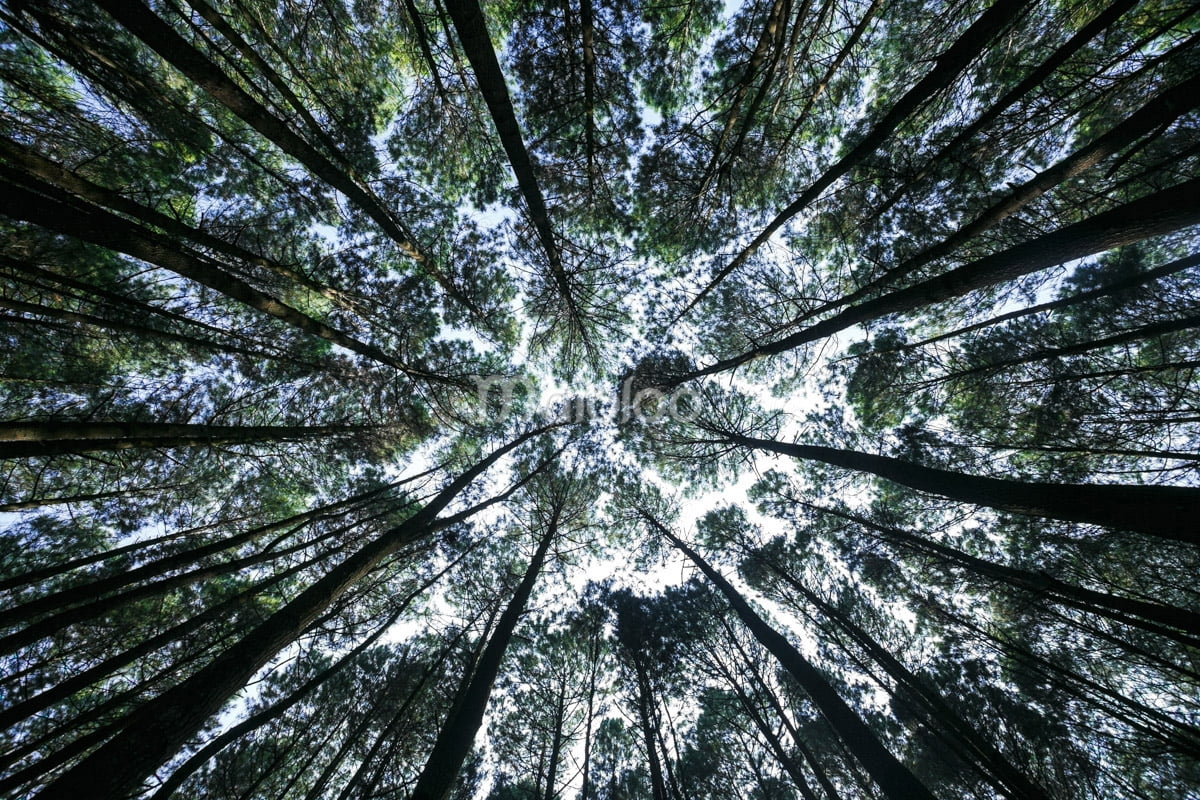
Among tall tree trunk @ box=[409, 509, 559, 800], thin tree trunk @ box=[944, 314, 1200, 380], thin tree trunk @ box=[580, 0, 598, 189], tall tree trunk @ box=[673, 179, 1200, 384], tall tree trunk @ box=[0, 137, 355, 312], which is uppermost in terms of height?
thin tree trunk @ box=[580, 0, 598, 189]

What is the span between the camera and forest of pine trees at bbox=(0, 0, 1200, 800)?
3.93 m

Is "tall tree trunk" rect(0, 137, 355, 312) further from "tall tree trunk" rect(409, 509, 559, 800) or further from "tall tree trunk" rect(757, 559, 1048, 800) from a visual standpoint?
"tall tree trunk" rect(757, 559, 1048, 800)

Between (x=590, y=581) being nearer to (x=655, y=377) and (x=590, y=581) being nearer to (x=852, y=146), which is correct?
(x=655, y=377)

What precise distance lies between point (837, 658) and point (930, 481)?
830cm


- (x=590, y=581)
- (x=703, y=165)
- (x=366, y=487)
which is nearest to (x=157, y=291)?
(x=366, y=487)

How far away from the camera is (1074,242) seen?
3.57 meters

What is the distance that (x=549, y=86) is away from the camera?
5.89 metres

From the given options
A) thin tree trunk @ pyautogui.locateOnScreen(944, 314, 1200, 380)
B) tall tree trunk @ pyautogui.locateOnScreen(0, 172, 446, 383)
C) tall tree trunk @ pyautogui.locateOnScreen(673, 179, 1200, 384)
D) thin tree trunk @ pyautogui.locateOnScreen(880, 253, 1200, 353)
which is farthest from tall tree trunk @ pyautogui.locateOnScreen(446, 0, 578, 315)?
thin tree trunk @ pyautogui.locateOnScreen(944, 314, 1200, 380)

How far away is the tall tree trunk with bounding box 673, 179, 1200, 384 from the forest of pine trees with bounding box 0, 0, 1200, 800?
0.04 metres

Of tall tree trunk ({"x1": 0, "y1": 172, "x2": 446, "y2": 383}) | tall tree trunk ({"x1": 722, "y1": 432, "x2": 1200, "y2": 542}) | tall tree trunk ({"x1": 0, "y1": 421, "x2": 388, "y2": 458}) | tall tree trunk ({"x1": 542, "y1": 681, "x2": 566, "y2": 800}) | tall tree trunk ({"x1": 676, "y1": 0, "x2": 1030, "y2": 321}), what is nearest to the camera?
tall tree trunk ({"x1": 722, "y1": 432, "x2": 1200, "y2": 542})

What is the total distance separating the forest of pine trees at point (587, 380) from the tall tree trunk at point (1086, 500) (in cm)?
3

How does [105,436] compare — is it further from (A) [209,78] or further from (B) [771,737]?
(B) [771,737]

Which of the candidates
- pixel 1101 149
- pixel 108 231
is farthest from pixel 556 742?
pixel 1101 149

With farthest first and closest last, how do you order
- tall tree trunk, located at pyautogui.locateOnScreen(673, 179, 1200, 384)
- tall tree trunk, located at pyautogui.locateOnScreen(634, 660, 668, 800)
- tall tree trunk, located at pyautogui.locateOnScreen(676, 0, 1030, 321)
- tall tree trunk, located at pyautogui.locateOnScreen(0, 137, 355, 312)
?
1. tall tree trunk, located at pyautogui.locateOnScreen(634, 660, 668, 800)
2. tall tree trunk, located at pyautogui.locateOnScreen(676, 0, 1030, 321)
3. tall tree trunk, located at pyautogui.locateOnScreen(673, 179, 1200, 384)
4. tall tree trunk, located at pyautogui.locateOnScreen(0, 137, 355, 312)
